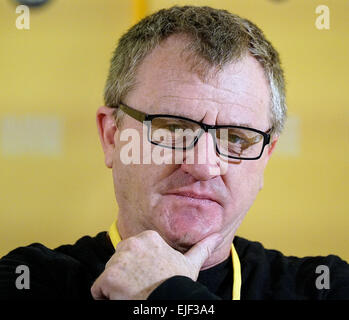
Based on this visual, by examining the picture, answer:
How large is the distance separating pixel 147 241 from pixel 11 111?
1097 mm

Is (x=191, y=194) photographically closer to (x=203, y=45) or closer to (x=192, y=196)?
(x=192, y=196)

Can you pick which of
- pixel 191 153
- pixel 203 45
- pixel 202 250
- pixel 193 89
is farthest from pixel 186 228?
pixel 203 45

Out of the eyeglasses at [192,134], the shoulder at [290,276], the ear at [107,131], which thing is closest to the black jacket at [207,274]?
the shoulder at [290,276]

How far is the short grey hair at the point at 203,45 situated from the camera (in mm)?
1305

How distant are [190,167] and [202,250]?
0.19 m

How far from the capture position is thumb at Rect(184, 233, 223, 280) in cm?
113

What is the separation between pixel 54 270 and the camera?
1.32 meters

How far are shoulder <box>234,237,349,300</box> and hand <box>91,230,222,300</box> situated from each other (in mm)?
313

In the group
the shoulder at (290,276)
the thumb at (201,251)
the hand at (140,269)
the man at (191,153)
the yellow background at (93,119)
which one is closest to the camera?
the hand at (140,269)

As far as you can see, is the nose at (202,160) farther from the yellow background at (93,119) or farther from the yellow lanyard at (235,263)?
the yellow background at (93,119)

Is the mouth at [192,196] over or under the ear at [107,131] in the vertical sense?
under

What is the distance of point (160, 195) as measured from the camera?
126 cm

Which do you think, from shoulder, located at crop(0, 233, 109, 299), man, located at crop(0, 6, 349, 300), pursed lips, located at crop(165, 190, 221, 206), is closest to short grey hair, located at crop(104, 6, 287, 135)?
man, located at crop(0, 6, 349, 300)

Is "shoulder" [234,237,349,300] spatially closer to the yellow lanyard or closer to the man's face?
the yellow lanyard
